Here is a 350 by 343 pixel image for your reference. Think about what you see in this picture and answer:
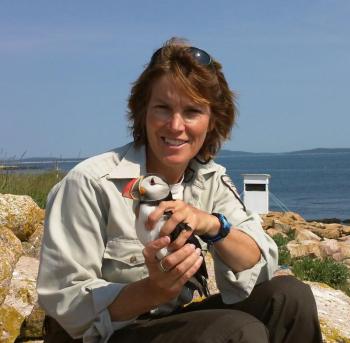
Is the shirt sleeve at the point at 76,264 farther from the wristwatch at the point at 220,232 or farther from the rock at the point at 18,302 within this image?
the rock at the point at 18,302

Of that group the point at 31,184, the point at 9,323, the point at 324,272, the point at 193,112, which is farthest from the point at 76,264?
the point at 31,184

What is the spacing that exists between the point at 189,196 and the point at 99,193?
19.6 inches

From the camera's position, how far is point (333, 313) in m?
4.28

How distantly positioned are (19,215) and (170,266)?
155 inches

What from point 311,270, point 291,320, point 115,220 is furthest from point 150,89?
point 311,270

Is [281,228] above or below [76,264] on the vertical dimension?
below

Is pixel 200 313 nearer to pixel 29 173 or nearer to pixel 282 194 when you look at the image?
pixel 29 173

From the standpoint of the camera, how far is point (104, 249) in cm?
268

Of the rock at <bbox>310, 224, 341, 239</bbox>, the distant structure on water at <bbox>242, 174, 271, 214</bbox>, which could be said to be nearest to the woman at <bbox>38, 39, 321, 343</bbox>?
the distant structure on water at <bbox>242, 174, 271, 214</bbox>

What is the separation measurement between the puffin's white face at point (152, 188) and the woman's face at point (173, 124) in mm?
580

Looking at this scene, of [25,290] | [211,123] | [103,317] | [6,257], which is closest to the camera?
[103,317]

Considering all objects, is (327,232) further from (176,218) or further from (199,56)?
(176,218)

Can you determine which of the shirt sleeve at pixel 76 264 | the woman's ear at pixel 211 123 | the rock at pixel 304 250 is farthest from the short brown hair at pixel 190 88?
the rock at pixel 304 250

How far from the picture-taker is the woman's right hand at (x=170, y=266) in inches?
88.0
